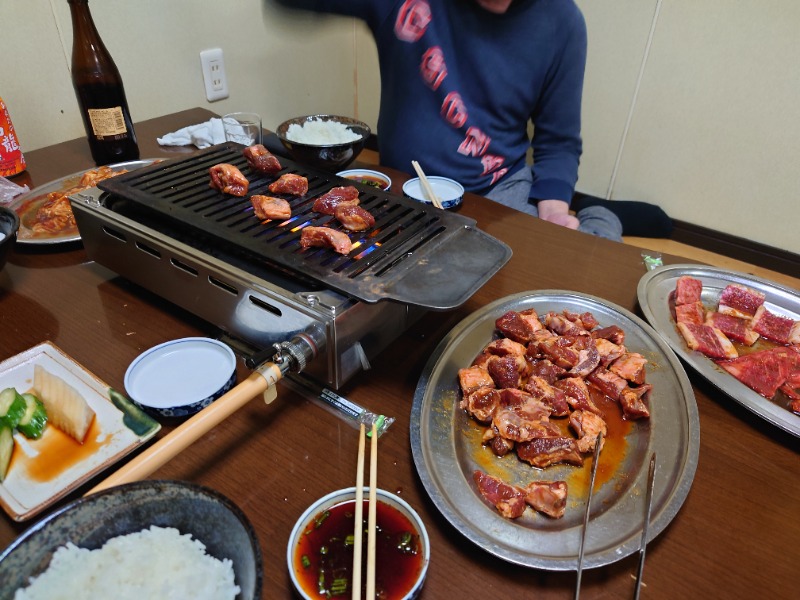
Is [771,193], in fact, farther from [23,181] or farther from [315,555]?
[23,181]

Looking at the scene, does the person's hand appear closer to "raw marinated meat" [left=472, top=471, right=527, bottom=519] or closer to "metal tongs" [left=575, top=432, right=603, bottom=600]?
"metal tongs" [left=575, top=432, right=603, bottom=600]

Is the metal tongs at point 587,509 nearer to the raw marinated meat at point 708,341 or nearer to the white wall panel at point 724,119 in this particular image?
the raw marinated meat at point 708,341

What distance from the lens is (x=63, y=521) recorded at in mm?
686

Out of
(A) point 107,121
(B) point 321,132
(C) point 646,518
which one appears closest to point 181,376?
(C) point 646,518

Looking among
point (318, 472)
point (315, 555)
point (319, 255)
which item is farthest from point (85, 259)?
point (315, 555)

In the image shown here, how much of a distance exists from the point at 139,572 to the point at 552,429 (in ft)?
2.54

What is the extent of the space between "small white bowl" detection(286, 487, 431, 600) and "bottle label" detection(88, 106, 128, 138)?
1768 mm

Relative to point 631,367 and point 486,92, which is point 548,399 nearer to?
point 631,367

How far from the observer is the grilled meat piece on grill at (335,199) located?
133 cm

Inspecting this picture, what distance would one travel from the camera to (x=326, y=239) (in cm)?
119

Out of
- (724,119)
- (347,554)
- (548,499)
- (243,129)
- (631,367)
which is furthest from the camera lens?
(724,119)

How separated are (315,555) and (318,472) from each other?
0.19 m

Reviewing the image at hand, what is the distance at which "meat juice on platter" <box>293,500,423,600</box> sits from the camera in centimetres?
77

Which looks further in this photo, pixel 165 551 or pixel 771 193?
pixel 771 193
